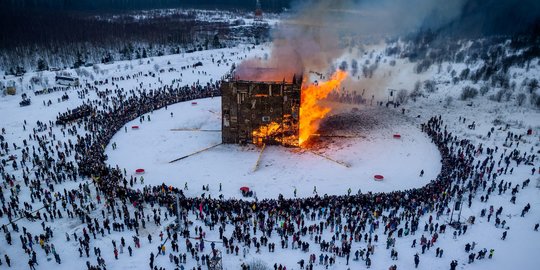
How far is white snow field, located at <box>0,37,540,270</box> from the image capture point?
82.2 feet

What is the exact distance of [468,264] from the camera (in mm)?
24391

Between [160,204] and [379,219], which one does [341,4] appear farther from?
[160,204]

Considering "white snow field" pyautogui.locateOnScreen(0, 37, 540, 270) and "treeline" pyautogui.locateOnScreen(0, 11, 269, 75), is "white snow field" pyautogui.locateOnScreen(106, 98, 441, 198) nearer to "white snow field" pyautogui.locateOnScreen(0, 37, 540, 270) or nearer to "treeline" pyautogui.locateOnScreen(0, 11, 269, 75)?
"white snow field" pyautogui.locateOnScreen(0, 37, 540, 270)

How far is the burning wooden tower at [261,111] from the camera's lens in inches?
1596

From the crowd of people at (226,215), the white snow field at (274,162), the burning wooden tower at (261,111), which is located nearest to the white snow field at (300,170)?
the white snow field at (274,162)

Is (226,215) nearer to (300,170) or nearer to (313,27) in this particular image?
(300,170)

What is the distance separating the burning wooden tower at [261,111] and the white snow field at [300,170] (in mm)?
1512

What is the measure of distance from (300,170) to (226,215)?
424 inches

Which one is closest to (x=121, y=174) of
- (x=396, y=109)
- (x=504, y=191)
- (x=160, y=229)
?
(x=160, y=229)

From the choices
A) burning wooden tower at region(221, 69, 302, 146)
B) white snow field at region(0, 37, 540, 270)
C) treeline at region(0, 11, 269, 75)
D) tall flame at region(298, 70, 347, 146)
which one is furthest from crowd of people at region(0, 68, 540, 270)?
treeline at region(0, 11, 269, 75)

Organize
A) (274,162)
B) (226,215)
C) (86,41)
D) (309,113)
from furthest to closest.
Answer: (86,41), (309,113), (274,162), (226,215)

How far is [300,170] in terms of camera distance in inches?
1473

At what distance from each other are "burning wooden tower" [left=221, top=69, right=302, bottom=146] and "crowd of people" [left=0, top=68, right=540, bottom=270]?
38.6ft

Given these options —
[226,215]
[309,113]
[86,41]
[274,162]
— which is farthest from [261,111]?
[86,41]
